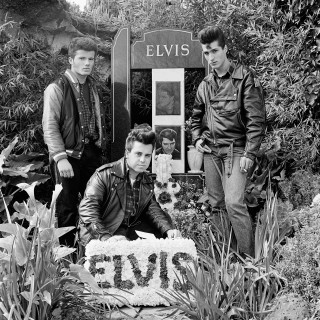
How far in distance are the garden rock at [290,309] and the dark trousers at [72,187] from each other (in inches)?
91.1

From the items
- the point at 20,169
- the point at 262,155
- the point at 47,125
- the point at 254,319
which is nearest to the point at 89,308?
the point at 254,319

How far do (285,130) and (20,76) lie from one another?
2807 millimetres

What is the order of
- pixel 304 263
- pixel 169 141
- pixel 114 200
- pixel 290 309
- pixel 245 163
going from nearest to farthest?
pixel 290 309, pixel 304 263, pixel 114 200, pixel 245 163, pixel 169 141

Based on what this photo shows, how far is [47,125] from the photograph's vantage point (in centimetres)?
496

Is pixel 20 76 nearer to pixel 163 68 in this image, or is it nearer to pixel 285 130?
pixel 163 68

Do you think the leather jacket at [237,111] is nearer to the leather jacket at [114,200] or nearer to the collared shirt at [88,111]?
the leather jacket at [114,200]

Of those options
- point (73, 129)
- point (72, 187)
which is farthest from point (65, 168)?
point (73, 129)

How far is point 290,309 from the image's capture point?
3.05 metres

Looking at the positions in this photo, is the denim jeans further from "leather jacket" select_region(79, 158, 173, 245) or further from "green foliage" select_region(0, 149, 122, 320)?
"green foliage" select_region(0, 149, 122, 320)

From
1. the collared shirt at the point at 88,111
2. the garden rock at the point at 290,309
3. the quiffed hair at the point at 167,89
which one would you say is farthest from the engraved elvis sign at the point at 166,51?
the garden rock at the point at 290,309

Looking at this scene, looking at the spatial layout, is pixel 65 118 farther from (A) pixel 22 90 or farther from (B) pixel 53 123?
(A) pixel 22 90

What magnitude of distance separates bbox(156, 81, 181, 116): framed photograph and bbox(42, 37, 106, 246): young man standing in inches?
49.3

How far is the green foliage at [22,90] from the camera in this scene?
237 inches

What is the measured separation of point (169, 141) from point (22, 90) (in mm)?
1668
